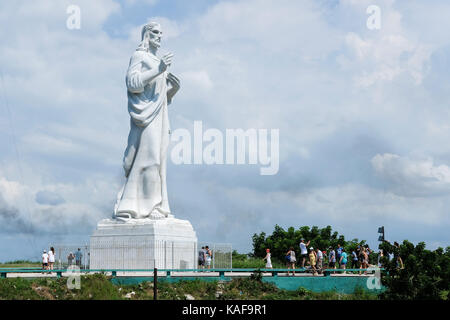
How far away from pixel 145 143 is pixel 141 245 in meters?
4.46

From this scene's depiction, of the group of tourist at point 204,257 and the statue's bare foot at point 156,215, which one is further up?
the statue's bare foot at point 156,215

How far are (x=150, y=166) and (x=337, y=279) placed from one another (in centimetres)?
920

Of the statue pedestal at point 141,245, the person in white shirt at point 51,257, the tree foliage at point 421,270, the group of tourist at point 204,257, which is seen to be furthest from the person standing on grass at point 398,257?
the person in white shirt at point 51,257

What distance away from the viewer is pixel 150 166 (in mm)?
27547

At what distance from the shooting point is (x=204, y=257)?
28906 mm

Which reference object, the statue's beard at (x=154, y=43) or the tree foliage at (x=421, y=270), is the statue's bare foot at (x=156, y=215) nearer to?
the statue's beard at (x=154, y=43)

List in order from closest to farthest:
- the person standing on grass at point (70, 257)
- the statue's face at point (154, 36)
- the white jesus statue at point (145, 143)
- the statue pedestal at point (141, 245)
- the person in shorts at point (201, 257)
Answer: the statue pedestal at point (141, 245)
the white jesus statue at point (145, 143)
the person standing on grass at point (70, 257)
the statue's face at point (154, 36)
the person in shorts at point (201, 257)

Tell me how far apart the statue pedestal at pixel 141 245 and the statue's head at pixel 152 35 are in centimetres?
777

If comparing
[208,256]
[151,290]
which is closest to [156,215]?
[208,256]

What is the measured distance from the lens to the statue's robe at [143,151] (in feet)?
89.6

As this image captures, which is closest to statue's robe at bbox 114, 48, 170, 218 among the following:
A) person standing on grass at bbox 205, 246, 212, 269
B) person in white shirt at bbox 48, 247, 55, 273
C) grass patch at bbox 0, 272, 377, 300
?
person standing on grass at bbox 205, 246, 212, 269
